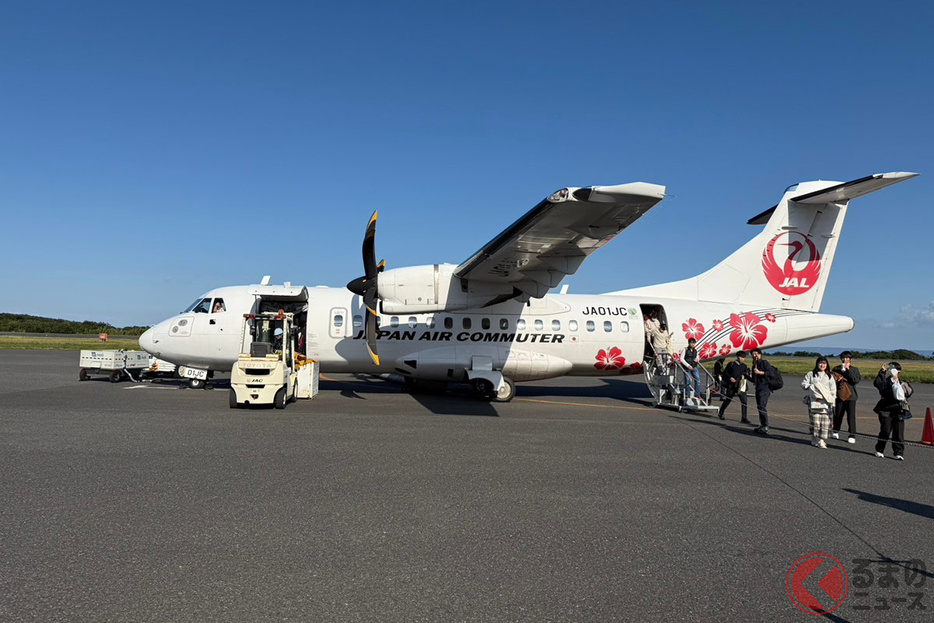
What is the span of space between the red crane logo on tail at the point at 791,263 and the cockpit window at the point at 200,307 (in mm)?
16486

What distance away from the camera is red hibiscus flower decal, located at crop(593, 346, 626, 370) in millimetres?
16109

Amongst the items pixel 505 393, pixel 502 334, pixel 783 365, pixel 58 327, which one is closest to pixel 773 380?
pixel 505 393

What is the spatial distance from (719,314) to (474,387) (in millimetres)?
7830

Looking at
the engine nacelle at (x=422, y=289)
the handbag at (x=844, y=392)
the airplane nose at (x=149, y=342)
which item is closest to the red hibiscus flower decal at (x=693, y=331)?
the handbag at (x=844, y=392)

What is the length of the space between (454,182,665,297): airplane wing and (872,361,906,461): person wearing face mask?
477 cm

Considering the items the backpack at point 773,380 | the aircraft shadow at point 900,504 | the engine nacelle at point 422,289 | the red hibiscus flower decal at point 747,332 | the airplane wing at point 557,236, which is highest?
the airplane wing at point 557,236

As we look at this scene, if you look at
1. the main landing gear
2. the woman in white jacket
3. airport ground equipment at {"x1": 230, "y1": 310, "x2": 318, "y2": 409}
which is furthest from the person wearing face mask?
airport ground equipment at {"x1": 230, "y1": 310, "x2": 318, "y2": 409}

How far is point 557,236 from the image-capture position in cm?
1084

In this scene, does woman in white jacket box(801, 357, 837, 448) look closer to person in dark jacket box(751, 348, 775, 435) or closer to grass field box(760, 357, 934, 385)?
person in dark jacket box(751, 348, 775, 435)

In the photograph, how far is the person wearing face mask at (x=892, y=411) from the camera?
8.70 metres

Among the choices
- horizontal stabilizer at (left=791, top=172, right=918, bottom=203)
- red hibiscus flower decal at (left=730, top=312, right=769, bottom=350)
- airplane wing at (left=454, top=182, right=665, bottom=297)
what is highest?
horizontal stabilizer at (left=791, top=172, right=918, bottom=203)

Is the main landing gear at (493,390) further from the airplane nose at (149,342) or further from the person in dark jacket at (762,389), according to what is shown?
the airplane nose at (149,342)

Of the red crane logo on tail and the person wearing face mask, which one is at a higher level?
the red crane logo on tail

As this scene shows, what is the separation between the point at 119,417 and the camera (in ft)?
34.0
